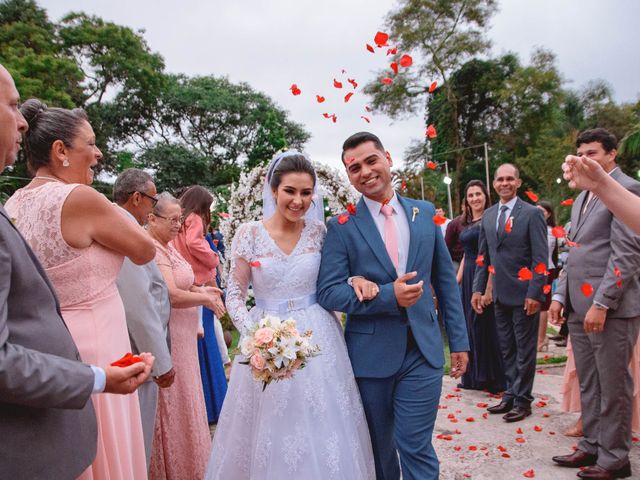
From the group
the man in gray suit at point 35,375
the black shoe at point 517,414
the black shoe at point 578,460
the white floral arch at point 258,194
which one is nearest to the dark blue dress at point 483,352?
the black shoe at point 517,414

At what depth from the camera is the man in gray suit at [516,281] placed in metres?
5.12

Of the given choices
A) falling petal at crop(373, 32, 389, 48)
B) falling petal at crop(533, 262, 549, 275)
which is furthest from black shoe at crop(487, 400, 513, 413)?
falling petal at crop(373, 32, 389, 48)

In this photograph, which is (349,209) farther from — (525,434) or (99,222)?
(525,434)

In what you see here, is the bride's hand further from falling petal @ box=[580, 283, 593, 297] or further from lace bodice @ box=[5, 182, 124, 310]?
falling petal @ box=[580, 283, 593, 297]

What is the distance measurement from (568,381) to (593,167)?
10.3 ft

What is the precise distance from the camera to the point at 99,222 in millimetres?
2197

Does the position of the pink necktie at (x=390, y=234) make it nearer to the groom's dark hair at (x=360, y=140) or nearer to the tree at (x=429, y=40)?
the groom's dark hair at (x=360, y=140)

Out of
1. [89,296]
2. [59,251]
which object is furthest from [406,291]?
[59,251]

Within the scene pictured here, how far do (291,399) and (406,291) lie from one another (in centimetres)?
95

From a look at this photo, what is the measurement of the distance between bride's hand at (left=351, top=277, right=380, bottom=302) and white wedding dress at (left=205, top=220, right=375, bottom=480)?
1.37ft

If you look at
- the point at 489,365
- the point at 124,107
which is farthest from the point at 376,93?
the point at 489,365

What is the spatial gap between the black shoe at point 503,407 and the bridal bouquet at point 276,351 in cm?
351

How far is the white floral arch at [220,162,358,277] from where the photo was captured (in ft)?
16.1

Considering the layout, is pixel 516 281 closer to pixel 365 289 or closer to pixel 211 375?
pixel 365 289
